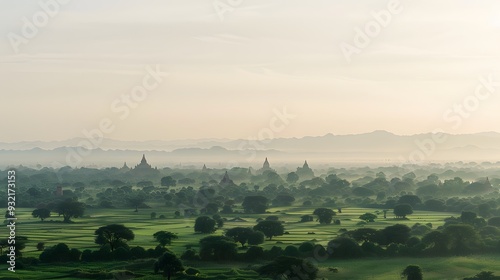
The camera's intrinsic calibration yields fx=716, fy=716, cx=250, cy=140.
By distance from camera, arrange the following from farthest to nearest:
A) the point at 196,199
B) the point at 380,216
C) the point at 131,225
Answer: the point at 196,199
the point at 380,216
the point at 131,225

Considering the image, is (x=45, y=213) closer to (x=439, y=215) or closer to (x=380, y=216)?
(x=380, y=216)

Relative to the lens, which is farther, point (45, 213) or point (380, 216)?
point (380, 216)

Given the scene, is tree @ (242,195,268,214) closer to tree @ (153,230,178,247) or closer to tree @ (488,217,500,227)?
tree @ (488,217,500,227)

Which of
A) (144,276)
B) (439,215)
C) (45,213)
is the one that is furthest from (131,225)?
(439,215)

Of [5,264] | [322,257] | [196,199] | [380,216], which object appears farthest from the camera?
[196,199]

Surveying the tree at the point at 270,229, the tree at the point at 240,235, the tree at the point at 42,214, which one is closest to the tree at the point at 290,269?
the tree at the point at 240,235

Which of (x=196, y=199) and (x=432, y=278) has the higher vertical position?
(x=196, y=199)

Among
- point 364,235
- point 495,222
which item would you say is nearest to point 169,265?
point 364,235

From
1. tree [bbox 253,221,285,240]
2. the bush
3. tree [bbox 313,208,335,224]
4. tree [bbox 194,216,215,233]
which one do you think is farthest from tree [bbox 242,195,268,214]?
the bush
